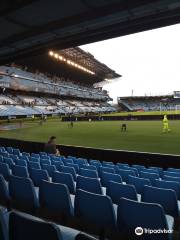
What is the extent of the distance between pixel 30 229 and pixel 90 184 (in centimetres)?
335

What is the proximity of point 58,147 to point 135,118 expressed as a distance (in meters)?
37.2

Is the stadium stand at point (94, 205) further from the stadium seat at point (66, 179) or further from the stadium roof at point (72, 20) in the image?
the stadium roof at point (72, 20)

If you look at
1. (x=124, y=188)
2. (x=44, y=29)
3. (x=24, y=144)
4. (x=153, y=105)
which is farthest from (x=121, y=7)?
(x=153, y=105)

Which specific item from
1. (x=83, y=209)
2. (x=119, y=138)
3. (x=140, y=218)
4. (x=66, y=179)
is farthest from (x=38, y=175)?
(x=119, y=138)

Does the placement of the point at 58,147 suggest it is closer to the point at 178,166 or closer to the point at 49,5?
the point at 178,166

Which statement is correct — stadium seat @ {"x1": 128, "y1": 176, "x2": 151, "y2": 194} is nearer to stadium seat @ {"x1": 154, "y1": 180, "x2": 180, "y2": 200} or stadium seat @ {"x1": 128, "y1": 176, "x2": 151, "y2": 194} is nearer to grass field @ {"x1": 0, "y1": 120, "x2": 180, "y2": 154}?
stadium seat @ {"x1": 154, "y1": 180, "x2": 180, "y2": 200}

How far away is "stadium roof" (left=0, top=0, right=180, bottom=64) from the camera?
6.24 meters

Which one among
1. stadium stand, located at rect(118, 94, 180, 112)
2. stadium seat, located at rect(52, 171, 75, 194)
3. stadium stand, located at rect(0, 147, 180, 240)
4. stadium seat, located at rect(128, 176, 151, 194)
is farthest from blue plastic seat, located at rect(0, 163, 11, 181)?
stadium stand, located at rect(118, 94, 180, 112)

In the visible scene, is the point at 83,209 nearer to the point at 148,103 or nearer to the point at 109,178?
the point at 109,178

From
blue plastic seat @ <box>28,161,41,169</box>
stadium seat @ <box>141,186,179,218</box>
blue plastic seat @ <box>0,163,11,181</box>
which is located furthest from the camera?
blue plastic seat @ <box>28,161,41,169</box>

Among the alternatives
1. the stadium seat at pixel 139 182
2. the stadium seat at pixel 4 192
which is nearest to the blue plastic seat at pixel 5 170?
the stadium seat at pixel 4 192

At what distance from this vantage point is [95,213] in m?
4.25

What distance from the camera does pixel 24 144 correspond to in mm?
17969

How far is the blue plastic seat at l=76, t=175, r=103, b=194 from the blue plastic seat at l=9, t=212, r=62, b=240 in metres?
3.15
